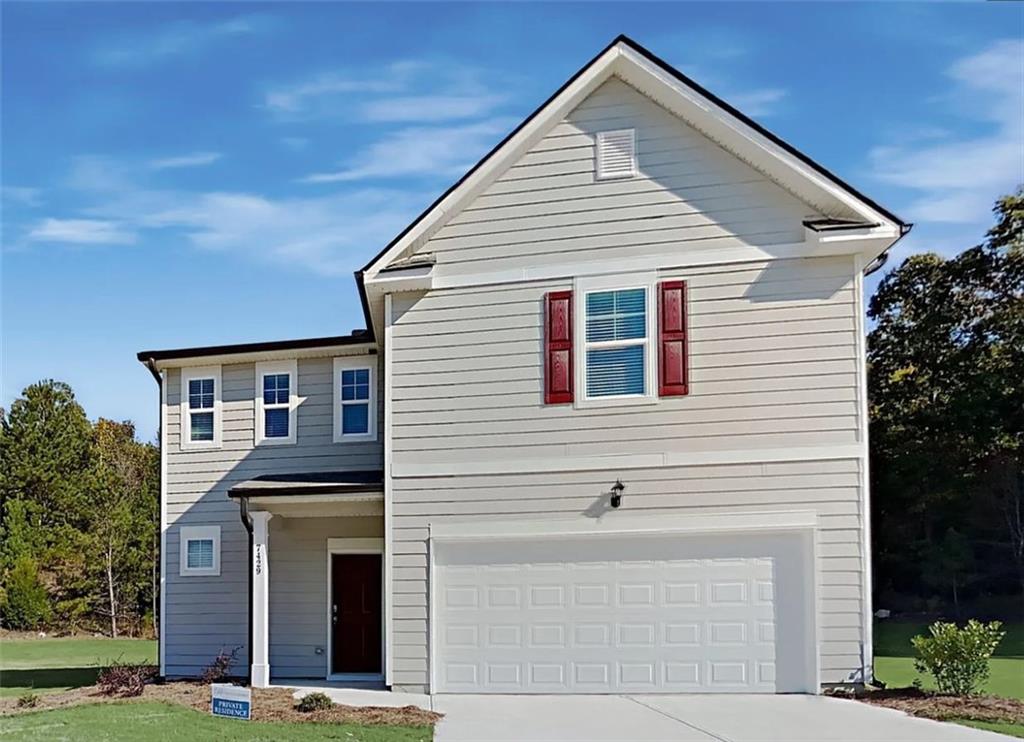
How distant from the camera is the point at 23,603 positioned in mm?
31125

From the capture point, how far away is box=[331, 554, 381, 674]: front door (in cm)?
1691

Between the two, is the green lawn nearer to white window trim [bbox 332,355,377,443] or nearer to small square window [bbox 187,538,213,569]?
small square window [bbox 187,538,213,569]

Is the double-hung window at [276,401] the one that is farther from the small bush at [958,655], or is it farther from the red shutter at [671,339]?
the small bush at [958,655]

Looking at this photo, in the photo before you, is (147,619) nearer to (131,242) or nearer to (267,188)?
(131,242)

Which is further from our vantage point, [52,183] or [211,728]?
[52,183]

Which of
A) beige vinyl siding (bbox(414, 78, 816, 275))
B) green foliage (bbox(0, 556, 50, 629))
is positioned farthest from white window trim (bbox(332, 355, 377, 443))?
green foliage (bbox(0, 556, 50, 629))

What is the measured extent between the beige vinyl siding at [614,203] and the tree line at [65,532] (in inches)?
812

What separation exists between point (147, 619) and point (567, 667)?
21.8m

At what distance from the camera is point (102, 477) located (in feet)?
112

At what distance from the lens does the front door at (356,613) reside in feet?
55.5

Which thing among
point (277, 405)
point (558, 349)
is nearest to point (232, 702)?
point (558, 349)

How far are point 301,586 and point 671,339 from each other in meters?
7.40

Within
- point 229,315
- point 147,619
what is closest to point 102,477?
point 147,619

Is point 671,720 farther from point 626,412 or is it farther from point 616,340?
point 616,340
